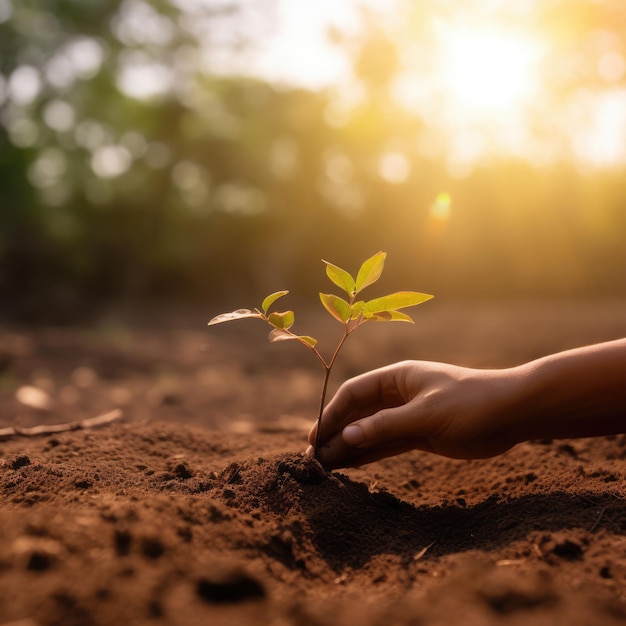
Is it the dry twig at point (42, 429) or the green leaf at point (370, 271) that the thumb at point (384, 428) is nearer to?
the green leaf at point (370, 271)

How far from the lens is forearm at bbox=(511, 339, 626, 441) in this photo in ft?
5.67

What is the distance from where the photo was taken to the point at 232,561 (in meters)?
1.30

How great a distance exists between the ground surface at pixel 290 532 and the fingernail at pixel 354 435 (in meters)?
0.12

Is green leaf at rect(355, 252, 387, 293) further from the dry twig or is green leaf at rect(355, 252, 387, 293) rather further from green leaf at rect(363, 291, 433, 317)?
the dry twig

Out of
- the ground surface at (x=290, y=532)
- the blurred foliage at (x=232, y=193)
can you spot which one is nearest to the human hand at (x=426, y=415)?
the ground surface at (x=290, y=532)

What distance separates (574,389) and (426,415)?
43 cm

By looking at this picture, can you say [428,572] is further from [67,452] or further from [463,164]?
[463,164]

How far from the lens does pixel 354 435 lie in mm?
1825

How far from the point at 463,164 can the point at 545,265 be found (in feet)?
10.5

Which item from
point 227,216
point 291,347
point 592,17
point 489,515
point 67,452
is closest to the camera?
point 489,515

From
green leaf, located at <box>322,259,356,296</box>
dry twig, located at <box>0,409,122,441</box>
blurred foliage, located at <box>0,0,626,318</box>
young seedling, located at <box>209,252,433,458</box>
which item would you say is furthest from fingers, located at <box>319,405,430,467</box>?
blurred foliage, located at <box>0,0,626,318</box>

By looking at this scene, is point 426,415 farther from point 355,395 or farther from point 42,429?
point 42,429

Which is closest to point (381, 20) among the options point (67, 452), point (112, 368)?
point (112, 368)

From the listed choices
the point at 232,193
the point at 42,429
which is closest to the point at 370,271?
the point at 42,429
